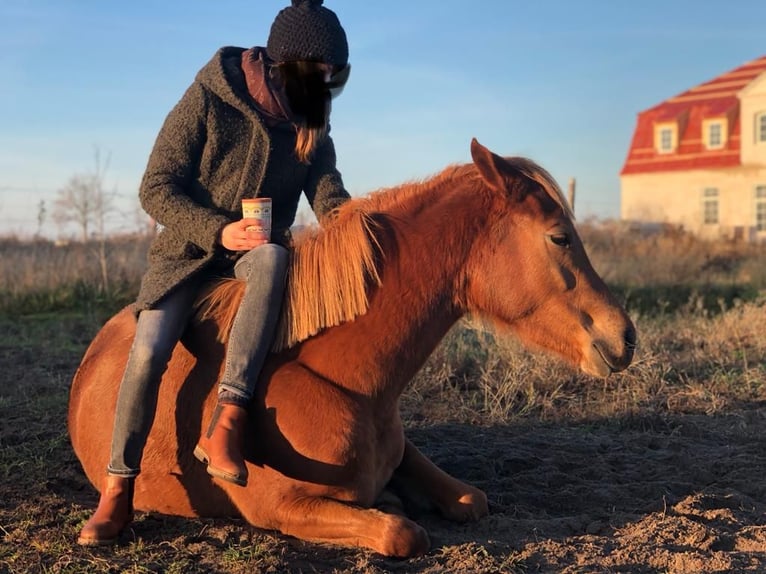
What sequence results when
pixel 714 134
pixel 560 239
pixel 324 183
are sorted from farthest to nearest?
1. pixel 714 134
2. pixel 324 183
3. pixel 560 239

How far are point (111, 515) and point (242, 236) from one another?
121cm

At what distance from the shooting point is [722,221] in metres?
30.2

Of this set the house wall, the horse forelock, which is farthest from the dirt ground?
the house wall

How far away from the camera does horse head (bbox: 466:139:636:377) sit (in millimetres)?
3064

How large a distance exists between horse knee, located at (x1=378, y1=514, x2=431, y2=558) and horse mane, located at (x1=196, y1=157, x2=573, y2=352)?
82 cm

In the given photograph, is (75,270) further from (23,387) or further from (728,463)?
(728,463)

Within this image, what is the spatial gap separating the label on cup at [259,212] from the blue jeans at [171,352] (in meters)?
0.09

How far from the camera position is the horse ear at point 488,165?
3049mm

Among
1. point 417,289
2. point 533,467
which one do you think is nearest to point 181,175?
point 417,289

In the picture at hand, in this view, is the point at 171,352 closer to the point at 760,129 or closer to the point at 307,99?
the point at 307,99

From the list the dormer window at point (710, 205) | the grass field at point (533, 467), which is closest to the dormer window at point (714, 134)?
the dormer window at point (710, 205)

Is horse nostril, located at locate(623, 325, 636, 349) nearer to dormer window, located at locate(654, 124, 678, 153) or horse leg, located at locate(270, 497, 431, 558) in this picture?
horse leg, located at locate(270, 497, 431, 558)

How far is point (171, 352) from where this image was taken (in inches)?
122

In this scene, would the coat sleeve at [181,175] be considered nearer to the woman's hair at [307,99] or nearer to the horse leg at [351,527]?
the woman's hair at [307,99]
